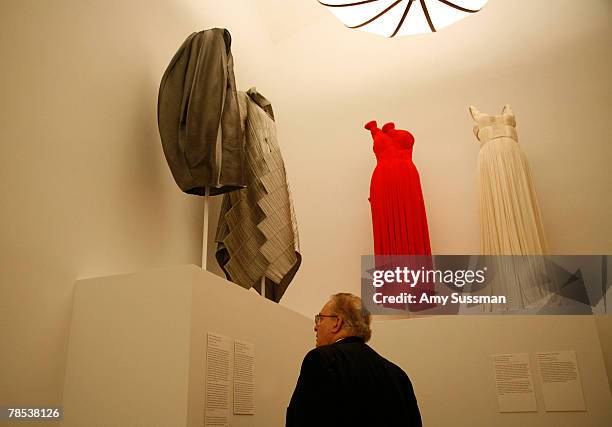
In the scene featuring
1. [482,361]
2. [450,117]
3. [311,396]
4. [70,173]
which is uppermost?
[450,117]

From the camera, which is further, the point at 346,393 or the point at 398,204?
the point at 398,204

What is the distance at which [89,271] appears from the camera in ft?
7.82

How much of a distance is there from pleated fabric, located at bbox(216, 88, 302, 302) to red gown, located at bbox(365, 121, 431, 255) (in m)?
0.74

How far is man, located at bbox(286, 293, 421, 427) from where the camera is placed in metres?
1.82

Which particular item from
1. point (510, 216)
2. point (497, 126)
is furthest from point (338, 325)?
point (497, 126)

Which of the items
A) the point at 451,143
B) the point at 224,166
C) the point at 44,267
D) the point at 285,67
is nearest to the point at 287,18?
the point at 285,67

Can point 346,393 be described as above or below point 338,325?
below

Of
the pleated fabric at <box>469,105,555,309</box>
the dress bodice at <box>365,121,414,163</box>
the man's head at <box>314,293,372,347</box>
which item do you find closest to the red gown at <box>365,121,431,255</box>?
the dress bodice at <box>365,121,414,163</box>

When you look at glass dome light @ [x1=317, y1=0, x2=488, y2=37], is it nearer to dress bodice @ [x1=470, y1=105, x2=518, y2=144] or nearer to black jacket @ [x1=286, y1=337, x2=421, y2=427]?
dress bodice @ [x1=470, y1=105, x2=518, y2=144]

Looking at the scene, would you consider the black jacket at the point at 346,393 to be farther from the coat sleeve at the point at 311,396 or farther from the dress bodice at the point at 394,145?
the dress bodice at the point at 394,145

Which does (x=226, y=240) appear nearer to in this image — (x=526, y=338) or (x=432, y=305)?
(x=432, y=305)

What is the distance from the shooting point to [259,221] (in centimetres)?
301

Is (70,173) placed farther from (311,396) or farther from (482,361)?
(482,361)

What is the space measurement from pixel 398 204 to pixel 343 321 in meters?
1.63
